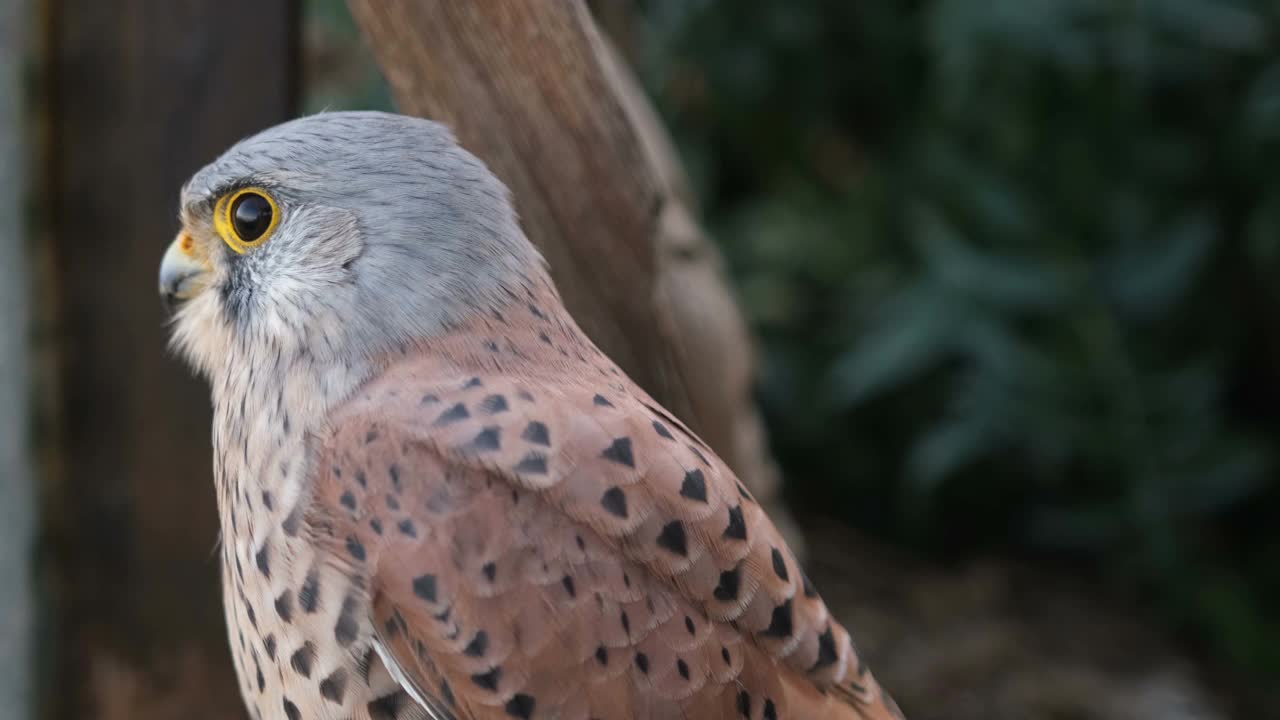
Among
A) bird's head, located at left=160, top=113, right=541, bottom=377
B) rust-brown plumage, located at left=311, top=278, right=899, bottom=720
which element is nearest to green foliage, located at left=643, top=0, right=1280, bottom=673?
bird's head, located at left=160, top=113, right=541, bottom=377

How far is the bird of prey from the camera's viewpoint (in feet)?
5.45

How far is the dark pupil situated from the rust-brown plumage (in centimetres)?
31

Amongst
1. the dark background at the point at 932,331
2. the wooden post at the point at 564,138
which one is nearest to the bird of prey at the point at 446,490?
the wooden post at the point at 564,138

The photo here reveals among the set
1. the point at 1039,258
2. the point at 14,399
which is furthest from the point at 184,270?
the point at 1039,258

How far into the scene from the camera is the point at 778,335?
5004 mm

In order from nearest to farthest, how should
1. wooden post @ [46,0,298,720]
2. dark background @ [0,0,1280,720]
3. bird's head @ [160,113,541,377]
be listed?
1. bird's head @ [160,113,541,377]
2. wooden post @ [46,0,298,720]
3. dark background @ [0,0,1280,720]

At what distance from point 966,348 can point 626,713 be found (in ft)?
9.44

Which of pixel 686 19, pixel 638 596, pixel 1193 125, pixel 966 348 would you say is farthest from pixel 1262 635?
pixel 638 596

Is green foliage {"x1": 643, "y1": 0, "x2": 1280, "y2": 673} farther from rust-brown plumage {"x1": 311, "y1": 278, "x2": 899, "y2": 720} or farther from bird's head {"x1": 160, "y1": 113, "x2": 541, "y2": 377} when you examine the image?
rust-brown plumage {"x1": 311, "y1": 278, "x2": 899, "y2": 720}

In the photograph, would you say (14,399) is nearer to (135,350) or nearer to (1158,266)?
(135,350)

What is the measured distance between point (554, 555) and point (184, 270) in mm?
789

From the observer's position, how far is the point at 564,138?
222 cm

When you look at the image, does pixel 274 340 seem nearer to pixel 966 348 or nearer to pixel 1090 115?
pixel 966 348

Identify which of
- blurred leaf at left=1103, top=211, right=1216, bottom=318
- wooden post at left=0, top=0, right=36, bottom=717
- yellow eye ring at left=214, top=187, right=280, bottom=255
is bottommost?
wooden post at left=0, top=0, right=36, bottom=717
